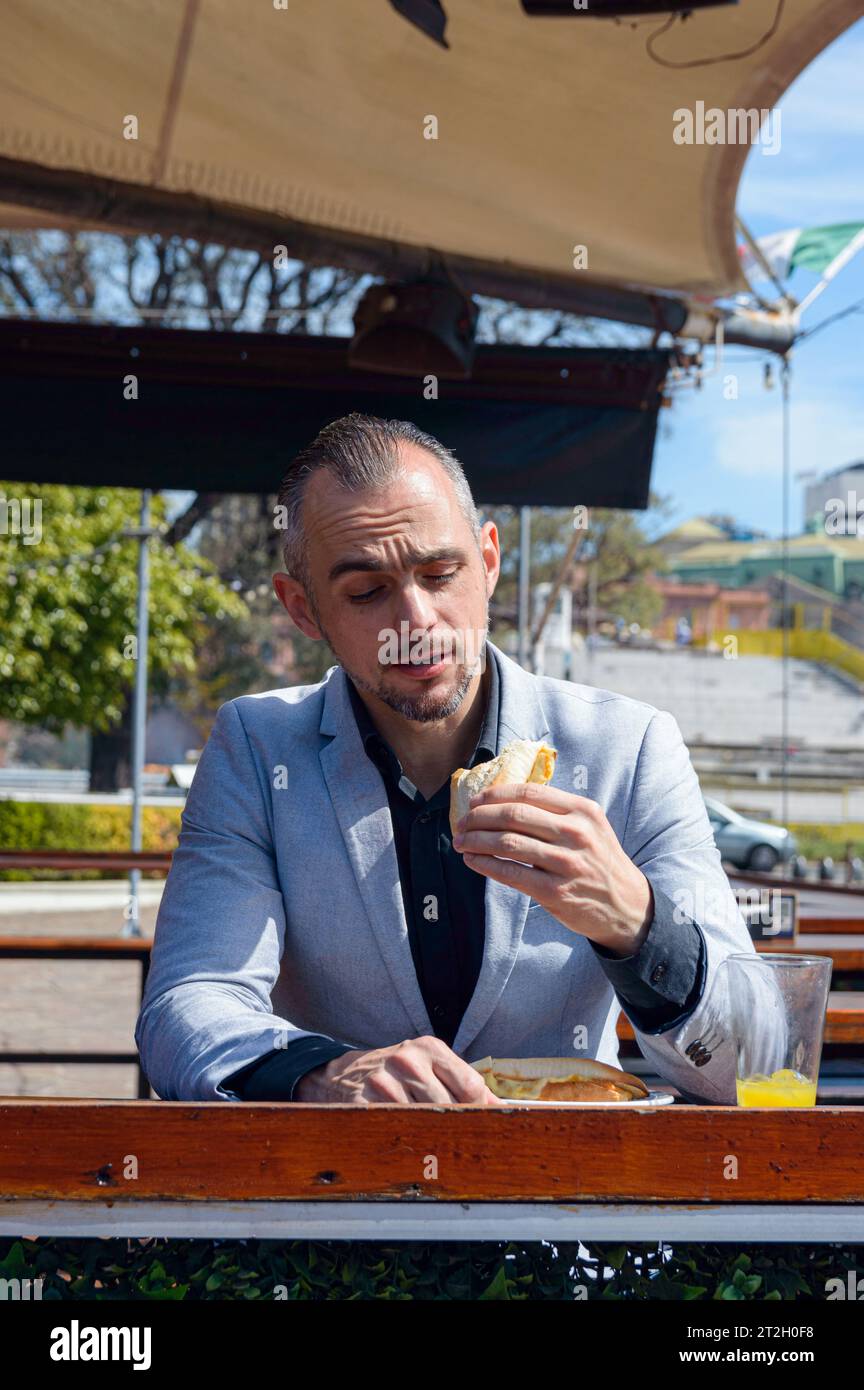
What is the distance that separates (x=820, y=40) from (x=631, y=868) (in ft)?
7.86

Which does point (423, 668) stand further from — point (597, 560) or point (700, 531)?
point (700, 531)

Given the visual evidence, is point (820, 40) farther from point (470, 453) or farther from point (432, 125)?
point (470, 453)

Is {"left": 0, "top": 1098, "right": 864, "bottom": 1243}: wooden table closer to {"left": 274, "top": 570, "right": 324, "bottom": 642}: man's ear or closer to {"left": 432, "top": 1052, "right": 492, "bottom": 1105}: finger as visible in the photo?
{"left": 432, "top": 1052, "right": 492, "bottom": 1105}: finger

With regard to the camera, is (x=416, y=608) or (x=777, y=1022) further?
(x=416, y=608)

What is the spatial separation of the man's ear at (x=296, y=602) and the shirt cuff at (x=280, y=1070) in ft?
2.18

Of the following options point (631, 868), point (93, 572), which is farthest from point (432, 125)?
point (93, 572)

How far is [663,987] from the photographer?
64.7 inches

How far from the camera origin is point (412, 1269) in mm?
1277

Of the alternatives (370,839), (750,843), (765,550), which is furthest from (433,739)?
(765,550)

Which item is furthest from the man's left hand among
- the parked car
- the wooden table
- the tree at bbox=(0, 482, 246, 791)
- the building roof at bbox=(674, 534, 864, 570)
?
the building roof at bbox=(674, 534, 864, 570)

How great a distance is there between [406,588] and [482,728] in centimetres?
26

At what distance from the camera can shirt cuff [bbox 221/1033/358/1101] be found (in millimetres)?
1592

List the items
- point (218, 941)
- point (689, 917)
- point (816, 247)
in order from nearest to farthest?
point (689, 917), point (218, 941), point (816, 247)

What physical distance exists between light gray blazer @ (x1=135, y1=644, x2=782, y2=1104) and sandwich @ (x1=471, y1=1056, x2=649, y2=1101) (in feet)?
0.39
